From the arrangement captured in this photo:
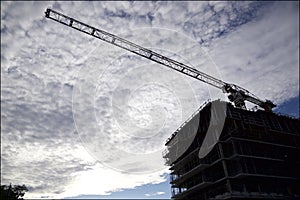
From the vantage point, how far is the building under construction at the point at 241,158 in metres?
43.8

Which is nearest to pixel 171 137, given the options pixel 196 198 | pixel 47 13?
pixel 196 198

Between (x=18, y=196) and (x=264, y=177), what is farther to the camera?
(x=18, y=196)

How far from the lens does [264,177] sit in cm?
4447

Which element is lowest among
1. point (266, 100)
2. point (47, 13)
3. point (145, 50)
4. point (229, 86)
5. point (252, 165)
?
point (252, 165)

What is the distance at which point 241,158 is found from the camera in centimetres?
4494

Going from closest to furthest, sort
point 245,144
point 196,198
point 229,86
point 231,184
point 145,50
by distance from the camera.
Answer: point 231,184
point 245,144
point 196,198
point 145,50
point 229,86

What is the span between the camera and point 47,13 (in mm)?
51625

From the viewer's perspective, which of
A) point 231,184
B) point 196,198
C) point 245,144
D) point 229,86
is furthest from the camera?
point 229,86

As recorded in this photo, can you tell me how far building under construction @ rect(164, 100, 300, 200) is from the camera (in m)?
43.8

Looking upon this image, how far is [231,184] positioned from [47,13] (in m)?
53.1

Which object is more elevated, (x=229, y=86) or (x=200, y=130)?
(x=229, y=86)

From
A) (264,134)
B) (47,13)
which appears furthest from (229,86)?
(47,13)

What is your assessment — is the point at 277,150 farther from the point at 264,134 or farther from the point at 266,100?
the point at 266,100

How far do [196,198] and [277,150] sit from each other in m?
21.3
